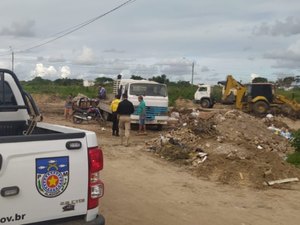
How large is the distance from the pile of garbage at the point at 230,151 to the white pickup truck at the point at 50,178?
6.35 m

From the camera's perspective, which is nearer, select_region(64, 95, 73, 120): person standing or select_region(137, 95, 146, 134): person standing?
select_region(137, 95, 146, 134): person standing

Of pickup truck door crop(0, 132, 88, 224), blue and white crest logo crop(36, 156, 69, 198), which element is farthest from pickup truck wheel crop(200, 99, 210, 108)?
blue and white crest logo crop(36, 156, 69, 198)

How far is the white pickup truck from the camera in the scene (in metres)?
3.50

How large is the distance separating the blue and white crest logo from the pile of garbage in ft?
21.6

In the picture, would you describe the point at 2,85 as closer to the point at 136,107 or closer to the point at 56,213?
the point at 56,213

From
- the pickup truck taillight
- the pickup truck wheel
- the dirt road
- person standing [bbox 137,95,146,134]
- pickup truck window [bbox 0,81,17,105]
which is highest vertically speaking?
pickup truck window [bbox 0,81,17,105]

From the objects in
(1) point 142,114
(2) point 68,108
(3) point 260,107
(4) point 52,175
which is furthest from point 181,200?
(3) point 260,107

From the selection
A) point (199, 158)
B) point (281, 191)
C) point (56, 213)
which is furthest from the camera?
point (199, 158)

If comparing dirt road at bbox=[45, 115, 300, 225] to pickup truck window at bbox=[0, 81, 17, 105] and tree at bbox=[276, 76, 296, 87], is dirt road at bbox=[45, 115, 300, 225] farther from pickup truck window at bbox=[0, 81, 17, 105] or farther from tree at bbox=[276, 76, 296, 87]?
tree at bbox=[276, 76, 296, 87]

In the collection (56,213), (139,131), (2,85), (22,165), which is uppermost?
(2,85)

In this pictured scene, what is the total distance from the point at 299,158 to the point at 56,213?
969 cm

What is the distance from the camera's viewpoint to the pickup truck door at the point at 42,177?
11.5 feet

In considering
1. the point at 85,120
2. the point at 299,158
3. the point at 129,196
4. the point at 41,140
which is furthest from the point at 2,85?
the point at 85,120

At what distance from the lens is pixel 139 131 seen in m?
20.0
